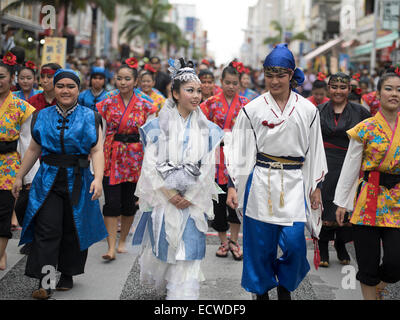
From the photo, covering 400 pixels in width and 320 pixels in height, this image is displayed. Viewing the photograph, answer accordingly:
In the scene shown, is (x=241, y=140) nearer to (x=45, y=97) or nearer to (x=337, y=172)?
(x=337, y=172)

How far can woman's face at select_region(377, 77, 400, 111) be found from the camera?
441 centimetres

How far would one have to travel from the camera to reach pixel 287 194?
4.46 meters

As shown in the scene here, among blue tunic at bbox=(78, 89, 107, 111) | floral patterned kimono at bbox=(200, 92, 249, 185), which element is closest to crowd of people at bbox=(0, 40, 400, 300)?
floral patterned kimono at bbox=(200, 92, 249, 185)

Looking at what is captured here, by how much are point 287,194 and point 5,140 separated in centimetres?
282

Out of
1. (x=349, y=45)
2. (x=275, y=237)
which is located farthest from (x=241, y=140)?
(x=349, y=45)

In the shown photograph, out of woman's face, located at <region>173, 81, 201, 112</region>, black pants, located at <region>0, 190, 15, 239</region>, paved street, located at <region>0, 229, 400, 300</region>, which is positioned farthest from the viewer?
black pants, located at <region>0, 190, 15, 239</region>

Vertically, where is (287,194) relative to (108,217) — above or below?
above

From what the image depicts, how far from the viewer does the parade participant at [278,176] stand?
4422 millimetres

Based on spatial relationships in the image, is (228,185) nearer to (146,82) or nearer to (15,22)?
(146,82)

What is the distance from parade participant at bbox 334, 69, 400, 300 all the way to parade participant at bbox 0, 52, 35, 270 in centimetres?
315

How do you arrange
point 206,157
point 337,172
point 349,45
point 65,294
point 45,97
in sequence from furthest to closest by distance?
point 349,45 < point 45,97 < point 337,172 < point 65,294 < point 206,157

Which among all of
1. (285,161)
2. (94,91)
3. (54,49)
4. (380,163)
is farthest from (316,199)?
(54,49)

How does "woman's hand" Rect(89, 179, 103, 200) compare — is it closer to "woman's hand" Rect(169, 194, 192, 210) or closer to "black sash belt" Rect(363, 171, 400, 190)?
"woman's hand" Rect(169, 194, 192, 210)

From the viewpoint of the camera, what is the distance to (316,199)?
4.59m
